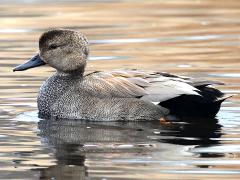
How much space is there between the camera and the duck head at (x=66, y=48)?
36.7ft

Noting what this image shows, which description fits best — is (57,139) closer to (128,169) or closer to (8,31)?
(128,169)

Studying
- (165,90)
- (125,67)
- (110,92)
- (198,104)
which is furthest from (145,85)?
(125,67)

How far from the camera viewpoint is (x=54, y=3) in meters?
23.0

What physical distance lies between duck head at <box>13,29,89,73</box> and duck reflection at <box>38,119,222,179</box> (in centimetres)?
76

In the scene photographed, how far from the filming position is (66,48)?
11.2m

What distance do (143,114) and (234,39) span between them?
6598mm

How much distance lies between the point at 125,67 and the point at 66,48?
2948mm

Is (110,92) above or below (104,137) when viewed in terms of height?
above

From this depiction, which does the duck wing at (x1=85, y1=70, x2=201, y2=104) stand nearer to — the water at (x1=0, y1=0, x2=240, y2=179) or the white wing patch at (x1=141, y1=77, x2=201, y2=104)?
the white wing patch at (x1=141, y1=77, x2=201, y2=104)

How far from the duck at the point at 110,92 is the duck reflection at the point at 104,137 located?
129mm

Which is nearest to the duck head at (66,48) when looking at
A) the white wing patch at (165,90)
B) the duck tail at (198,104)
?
the white wing patch at (165,90)

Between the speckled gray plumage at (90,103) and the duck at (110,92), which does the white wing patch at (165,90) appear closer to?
the duck at (110,92)

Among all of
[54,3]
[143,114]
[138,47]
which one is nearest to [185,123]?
[143,114]

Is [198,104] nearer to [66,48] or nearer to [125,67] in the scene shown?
[66,48]
